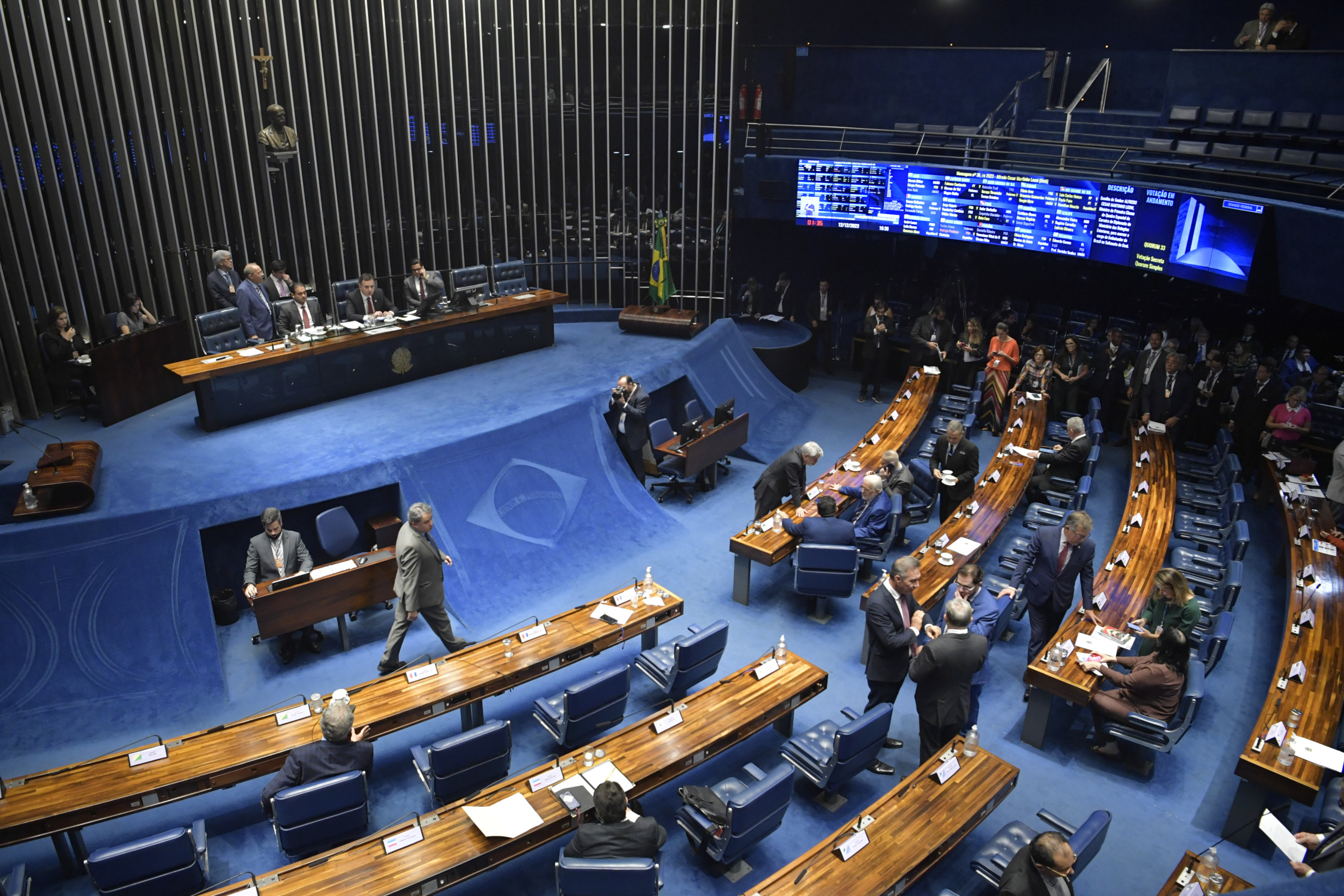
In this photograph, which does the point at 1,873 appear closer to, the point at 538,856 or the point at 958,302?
the point at 538,856

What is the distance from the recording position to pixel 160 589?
311 inches

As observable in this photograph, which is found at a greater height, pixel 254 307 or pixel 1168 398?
pixel 254 307

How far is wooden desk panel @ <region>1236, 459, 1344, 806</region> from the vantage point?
581 centimetres

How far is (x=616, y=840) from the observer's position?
192 inches

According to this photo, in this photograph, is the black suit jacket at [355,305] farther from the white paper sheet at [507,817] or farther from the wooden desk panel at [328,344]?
the white paper sheet at [507,817]

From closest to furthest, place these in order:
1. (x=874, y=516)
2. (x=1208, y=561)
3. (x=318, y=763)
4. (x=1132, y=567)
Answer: (x=318, y=763) < (x=1132, y=567) < (x=1208, y=561) < (x=874, y=516)

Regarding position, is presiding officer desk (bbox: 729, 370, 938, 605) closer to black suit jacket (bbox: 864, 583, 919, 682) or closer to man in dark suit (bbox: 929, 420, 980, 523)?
man in dark suit (bbox: 929, 420, 980, 523)

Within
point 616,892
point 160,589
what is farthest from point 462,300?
Result: point 616,892

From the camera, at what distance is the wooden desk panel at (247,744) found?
5.54 m

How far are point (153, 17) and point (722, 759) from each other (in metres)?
10.7

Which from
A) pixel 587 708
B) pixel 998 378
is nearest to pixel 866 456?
pixel 998 378

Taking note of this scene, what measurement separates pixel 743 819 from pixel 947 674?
177cm

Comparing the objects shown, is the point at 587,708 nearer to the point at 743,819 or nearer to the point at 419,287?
the point at 743,819

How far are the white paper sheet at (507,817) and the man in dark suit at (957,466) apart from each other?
6.13 m
